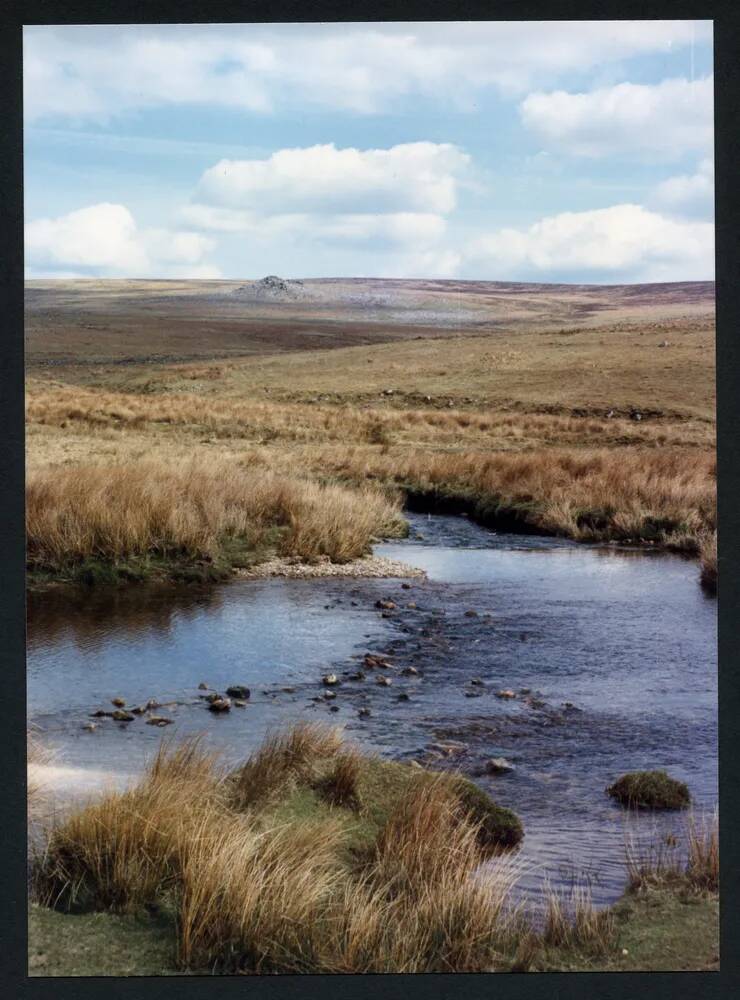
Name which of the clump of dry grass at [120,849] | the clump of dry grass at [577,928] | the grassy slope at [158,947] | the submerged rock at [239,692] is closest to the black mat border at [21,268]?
the grassy slope at [158,947]

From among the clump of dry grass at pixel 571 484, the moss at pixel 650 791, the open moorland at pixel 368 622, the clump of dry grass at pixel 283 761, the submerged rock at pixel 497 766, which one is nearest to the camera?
the open moorland at pixel 368 622

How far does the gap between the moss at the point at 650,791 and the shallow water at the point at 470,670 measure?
0.21 ft

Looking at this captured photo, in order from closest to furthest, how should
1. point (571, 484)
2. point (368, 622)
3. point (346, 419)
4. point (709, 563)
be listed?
point (368, 622), point (709, 563), point (571, 484), point (346, 419)

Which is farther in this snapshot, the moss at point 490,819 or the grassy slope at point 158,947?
the moss at point 490,819

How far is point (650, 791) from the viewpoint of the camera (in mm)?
4980

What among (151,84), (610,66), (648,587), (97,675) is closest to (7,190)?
(151,84)

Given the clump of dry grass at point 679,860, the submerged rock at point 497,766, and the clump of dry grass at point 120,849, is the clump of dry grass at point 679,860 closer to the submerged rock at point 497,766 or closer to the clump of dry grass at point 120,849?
the submerged rock at point 497,766

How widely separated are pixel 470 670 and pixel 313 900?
195cm

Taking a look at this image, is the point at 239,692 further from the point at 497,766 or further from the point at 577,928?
the point at 577,928

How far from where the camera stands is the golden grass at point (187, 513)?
6.29 metres

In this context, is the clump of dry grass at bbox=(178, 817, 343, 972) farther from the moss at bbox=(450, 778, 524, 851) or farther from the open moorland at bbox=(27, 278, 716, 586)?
the open moorland at bbox=(27, 278, 716, 586)

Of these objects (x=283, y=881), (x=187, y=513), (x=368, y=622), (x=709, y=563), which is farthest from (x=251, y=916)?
(x=709, y=563)

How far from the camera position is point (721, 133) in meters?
4.28

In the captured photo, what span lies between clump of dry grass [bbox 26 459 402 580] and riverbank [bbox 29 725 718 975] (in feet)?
6.77
